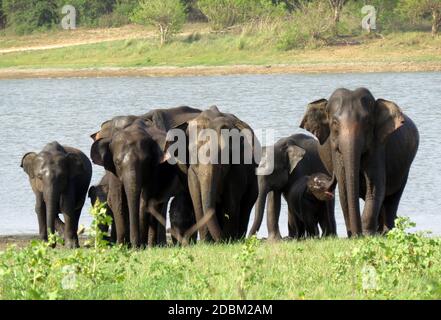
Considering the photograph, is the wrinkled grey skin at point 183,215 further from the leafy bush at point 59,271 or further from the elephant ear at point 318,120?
the leafy bush at point 59,271

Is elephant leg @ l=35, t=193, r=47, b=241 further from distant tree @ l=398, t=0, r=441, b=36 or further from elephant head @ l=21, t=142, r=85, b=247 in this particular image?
distant tree @ l=398, t=0, r=441, b=36

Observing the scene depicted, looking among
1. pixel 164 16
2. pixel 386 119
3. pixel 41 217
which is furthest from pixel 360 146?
pixel 164 16

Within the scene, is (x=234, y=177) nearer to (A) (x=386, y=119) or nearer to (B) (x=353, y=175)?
(B) (x=353, y=175)

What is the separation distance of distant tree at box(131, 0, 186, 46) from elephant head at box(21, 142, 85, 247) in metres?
39.4

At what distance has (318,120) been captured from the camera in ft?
46.6

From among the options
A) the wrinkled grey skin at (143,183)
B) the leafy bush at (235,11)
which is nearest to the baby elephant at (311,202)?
the wrinkled grey skin at (143,183)

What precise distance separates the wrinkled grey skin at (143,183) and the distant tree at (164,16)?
134 feet

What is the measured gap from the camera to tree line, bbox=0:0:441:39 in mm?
54125

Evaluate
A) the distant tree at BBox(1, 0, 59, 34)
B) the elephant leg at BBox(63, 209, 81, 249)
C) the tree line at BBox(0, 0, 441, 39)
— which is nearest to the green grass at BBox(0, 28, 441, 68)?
the tree line at BBox(0, 0, 441, 39)

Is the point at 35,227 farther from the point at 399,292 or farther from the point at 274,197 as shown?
the point at 399,292

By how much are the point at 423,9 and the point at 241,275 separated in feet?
150

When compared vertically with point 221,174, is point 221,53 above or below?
below

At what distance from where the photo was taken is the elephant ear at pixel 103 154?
14.8 metres
